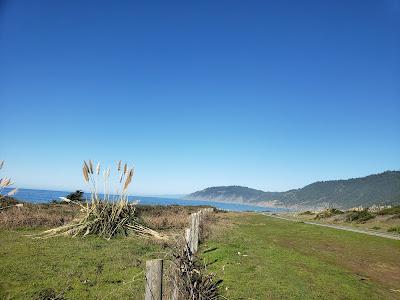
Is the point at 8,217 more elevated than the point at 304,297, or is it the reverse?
the point at 8,217

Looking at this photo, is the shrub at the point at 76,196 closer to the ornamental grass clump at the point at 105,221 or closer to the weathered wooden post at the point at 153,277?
the ornamental grass clump at the point at 105,221

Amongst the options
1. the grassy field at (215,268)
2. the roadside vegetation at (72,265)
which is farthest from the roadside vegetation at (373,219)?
the roadside vegetation at (72,265)

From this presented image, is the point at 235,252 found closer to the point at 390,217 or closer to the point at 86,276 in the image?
the point at 86,276

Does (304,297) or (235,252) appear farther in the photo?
(235,252)

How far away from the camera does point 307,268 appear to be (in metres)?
13.9

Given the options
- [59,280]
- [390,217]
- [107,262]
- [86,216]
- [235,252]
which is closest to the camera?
[59,280]

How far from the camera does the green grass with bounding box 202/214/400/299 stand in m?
10.7

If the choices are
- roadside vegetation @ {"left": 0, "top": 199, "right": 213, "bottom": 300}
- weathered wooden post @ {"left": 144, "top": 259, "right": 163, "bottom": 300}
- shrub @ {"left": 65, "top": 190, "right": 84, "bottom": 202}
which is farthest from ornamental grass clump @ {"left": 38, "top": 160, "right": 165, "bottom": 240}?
shrub @ {"left": 65, "top": 190, "right": 84, "bottom": 202}

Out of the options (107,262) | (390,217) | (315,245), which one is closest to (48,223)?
(107,262)

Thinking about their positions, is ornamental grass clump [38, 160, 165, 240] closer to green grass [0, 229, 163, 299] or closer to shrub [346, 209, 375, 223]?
green grass [0, 229, 163, 299]

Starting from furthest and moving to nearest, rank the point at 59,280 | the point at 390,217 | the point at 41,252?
the point at 390,217 < the point at 41,252 < the point at 59,280

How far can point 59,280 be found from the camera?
968 centimetres

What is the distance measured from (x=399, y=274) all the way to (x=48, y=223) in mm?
17280

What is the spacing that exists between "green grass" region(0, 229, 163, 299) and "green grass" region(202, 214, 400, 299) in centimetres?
268
